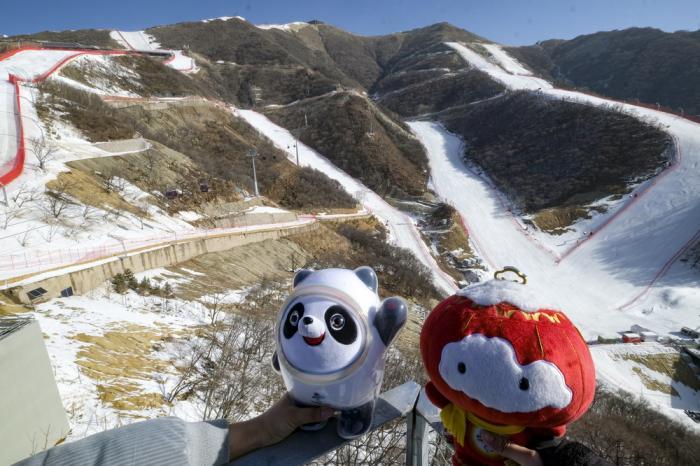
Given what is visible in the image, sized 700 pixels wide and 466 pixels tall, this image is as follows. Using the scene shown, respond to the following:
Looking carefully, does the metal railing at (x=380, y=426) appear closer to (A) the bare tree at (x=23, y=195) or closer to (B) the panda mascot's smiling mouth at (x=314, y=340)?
(B) the panda mascot's smiling mouth at (x=314, y=340)

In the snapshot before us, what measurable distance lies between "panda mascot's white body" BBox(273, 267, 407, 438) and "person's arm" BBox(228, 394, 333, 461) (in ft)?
0.43

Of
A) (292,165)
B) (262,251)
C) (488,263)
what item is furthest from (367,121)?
(262,251)

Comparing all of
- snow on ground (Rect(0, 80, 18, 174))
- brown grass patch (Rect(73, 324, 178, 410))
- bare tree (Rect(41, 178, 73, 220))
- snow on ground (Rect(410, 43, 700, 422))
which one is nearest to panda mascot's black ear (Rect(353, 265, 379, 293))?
brown grass patch (Rect(73, 324, 178, 410))

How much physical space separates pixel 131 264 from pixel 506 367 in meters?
13.4

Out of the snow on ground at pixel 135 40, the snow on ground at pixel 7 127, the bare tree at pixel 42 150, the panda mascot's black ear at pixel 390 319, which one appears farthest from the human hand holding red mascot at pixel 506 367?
the snow on ground at pixel 135 40

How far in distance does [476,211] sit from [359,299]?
4048cm

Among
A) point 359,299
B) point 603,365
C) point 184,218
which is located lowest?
point 603,365

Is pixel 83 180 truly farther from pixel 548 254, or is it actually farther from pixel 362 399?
pixel 548 254

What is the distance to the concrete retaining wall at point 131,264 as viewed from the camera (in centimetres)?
927

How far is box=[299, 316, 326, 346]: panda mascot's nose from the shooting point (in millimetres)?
2248

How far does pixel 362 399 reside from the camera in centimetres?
238

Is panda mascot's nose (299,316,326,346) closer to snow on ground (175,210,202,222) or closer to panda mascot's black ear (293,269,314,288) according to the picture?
panda mascot's black ear (293,269,314,288)

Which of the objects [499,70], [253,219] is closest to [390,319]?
[253,219]

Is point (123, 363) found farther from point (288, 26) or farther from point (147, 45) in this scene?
point (288, 26)
